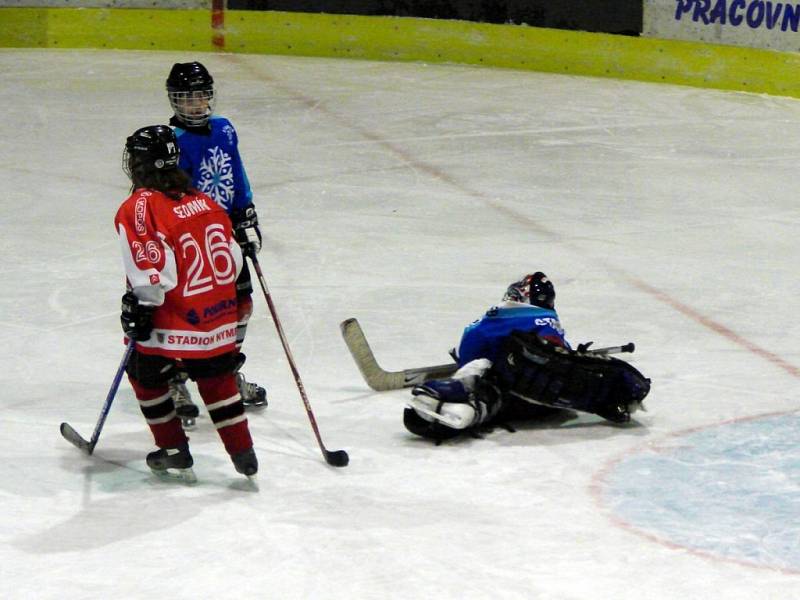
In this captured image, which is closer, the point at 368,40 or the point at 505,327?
the point at 505,327

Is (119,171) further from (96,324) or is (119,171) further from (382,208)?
(96,324)

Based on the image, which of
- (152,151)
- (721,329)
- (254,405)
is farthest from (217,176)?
(721,329)

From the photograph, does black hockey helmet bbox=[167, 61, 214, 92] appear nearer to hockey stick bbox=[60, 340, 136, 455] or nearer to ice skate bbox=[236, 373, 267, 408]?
hockey stick bbox=[60, 340, 136, 455]

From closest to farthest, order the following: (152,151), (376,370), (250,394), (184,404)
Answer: (152,151) → (184,404) → (250,394) → (376,370)

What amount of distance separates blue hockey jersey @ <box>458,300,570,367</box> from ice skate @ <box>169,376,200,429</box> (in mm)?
901

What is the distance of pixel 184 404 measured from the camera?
467 centimetres

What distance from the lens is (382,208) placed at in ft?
25.6

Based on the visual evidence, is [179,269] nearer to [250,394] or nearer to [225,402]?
[225,402]

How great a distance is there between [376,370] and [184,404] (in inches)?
27.2

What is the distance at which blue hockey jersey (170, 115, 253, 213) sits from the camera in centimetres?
454

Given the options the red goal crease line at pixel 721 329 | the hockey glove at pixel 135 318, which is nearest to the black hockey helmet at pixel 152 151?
the hockey glove at pixel 135 318

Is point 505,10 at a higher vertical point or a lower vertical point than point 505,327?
higher

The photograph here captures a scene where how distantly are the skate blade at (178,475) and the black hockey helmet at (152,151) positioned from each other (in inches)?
33.8

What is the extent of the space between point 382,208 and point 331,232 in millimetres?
598
